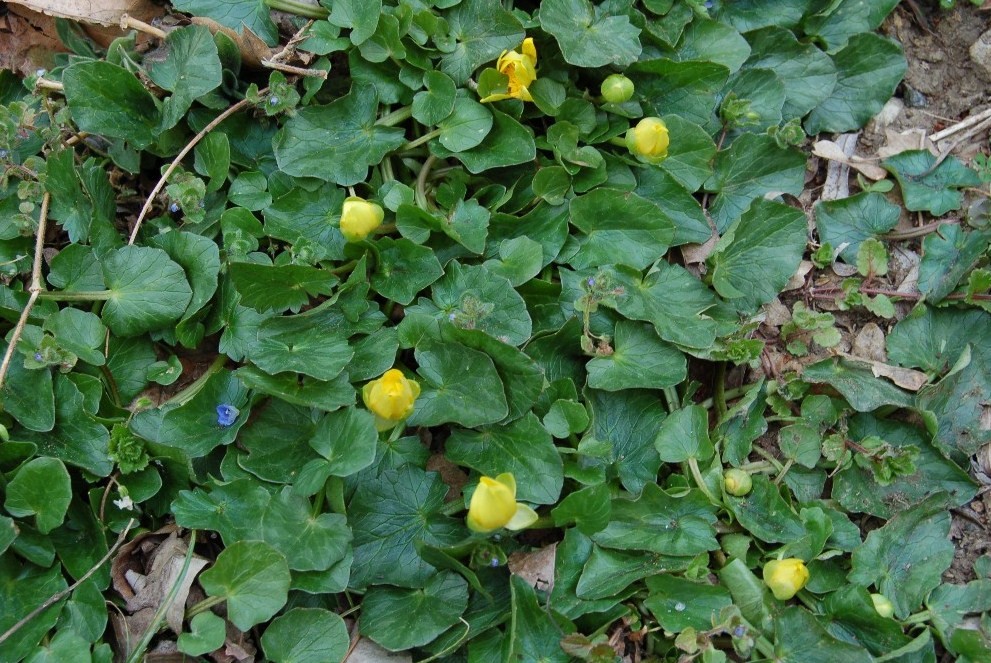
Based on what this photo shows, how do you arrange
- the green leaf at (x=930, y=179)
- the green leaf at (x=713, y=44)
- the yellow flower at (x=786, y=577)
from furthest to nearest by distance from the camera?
1. the green leaf at (x=930, y=179)
2. the green leaf at (x=713, y=44)
3. the yellow flower at (x=786, y=577)

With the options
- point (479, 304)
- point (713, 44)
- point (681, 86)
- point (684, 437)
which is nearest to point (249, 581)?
point (479, 304)

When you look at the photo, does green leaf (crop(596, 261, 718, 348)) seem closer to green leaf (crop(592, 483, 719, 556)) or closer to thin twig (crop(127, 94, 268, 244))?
green leaf (crop(592, 483, 719, 556))

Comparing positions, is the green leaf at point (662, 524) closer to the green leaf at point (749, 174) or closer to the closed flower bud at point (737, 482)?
the closed flower bud at point (737, 482)

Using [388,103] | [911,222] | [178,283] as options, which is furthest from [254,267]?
[911,222]

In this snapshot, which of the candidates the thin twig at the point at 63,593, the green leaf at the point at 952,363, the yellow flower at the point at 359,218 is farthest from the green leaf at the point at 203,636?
the green leaf at the point at 952,363

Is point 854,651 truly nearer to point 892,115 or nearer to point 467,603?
point 467,603
